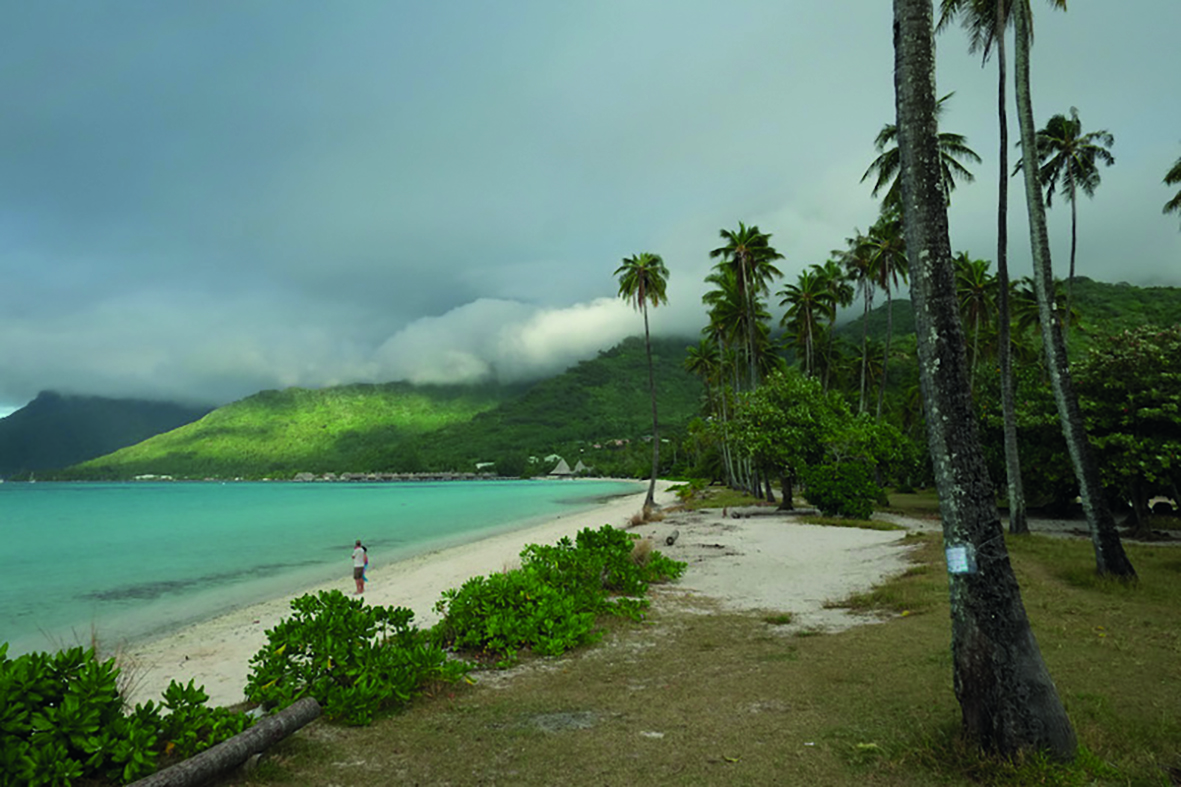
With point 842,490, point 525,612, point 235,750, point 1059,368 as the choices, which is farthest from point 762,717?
point 842,490

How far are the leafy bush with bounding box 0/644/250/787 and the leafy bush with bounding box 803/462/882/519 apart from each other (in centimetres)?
2537

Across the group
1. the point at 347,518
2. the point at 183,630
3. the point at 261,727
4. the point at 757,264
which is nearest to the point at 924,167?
the point at 261,727

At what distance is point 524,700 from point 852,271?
46.1 metres

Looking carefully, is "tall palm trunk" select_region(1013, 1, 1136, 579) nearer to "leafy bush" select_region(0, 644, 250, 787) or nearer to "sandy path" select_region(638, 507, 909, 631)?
"sandy path" select_region(638, 507, 909, 631)

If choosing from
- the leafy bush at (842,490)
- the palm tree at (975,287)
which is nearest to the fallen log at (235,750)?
the leafy bush at (842,490)

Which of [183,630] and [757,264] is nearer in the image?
[183,630]

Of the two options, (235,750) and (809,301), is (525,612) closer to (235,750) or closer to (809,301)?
(235,750)

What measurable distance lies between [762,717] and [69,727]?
5471 mm

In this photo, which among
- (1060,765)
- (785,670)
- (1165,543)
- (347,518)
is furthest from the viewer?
(347,518)

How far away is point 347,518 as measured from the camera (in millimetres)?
53531

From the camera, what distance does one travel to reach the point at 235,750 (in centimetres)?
450

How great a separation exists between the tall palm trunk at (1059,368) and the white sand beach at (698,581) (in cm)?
399

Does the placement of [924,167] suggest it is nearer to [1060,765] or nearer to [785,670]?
[1060,765]

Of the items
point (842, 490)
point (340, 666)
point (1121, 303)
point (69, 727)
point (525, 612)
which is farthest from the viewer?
point (1121, 303)
